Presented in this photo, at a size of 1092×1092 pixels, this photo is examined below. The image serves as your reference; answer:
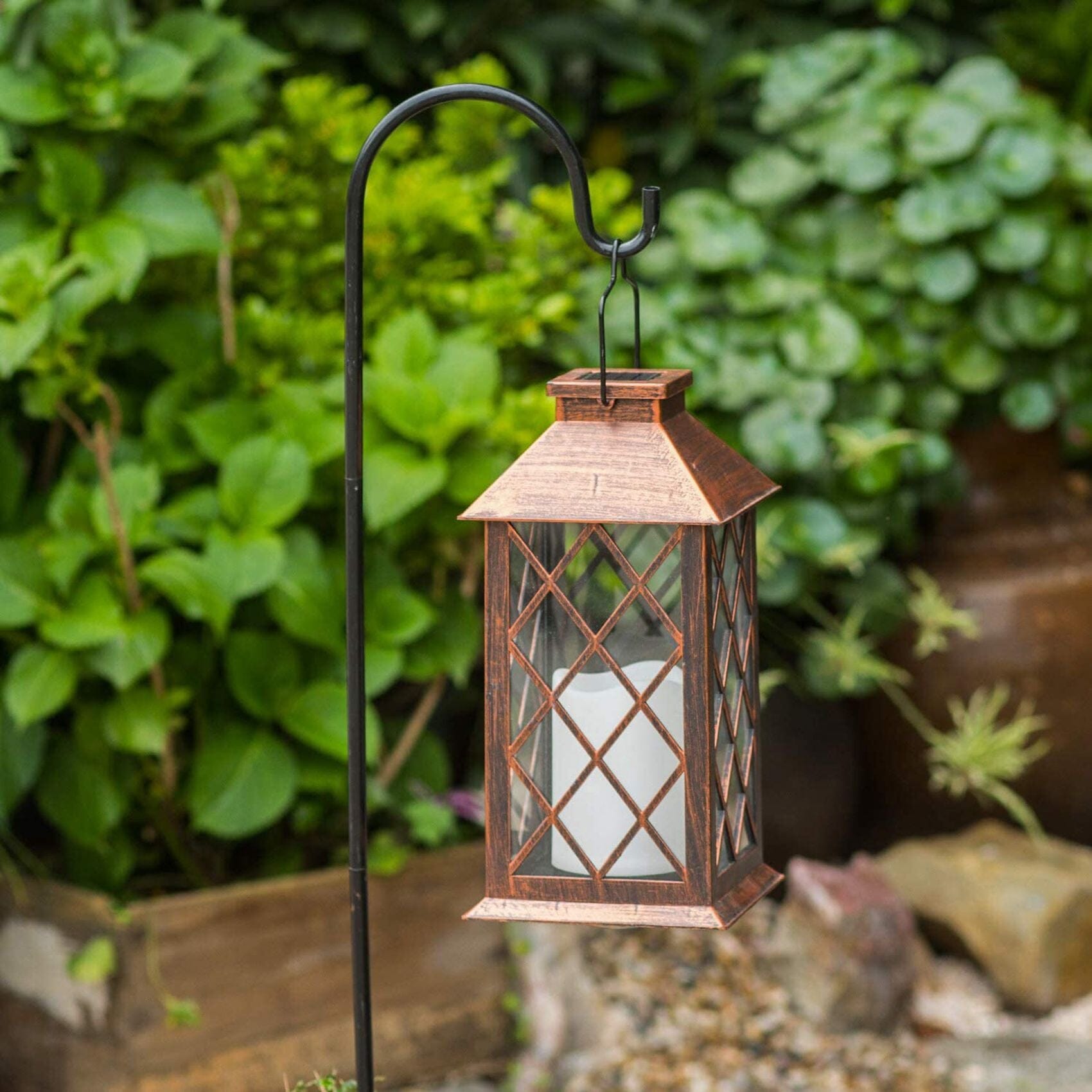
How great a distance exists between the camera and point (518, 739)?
77 centimetres

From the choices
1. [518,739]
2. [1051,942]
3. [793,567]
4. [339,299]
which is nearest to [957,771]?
[1051,942]

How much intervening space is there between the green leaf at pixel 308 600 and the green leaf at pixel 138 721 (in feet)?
0.55

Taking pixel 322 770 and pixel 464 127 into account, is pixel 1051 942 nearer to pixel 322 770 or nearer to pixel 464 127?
pixel 322 770

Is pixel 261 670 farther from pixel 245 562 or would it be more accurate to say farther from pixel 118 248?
pixel 118 248

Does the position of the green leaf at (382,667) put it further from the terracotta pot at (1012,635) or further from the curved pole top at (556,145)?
the terracotta pot at (1012,635)

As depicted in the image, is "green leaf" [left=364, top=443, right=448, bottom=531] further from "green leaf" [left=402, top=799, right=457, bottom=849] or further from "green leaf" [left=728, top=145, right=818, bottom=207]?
"green leaf" [left=728, top=145, right=818, bottom=207]

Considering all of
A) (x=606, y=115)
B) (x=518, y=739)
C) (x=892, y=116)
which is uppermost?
(x=606, y=115)

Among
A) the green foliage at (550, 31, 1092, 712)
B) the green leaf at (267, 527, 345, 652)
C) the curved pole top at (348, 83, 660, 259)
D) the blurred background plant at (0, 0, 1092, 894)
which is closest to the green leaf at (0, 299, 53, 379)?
the blurred background plant at (0, 0, 1092, 894)

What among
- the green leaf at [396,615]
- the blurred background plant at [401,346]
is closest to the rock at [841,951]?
the blurred background plant at [401,346]

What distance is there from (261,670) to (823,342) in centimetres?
99

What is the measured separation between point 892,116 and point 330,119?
910 millimetres

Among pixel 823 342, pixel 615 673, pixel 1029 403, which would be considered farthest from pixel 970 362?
pixel 615 673

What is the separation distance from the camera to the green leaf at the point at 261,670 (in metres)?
1.65

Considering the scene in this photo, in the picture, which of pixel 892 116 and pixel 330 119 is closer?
pixel 330 119
